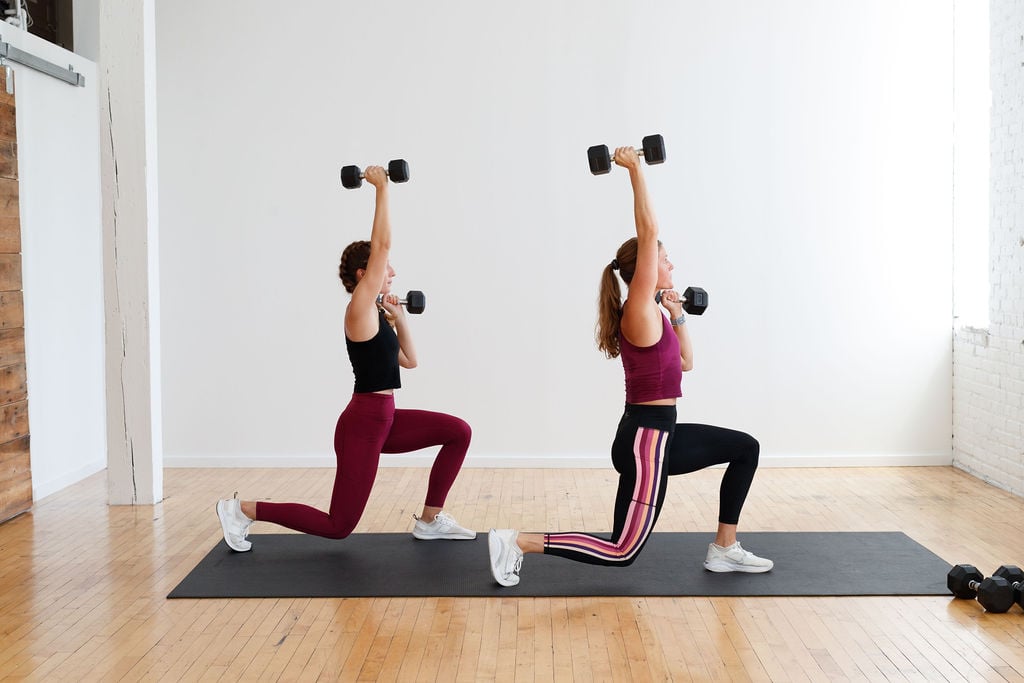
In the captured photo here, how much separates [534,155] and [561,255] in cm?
59

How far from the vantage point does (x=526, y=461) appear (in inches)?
230

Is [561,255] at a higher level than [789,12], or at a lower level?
lower

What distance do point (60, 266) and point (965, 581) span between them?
4431 millimetres

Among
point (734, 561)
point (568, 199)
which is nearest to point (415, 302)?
point (734, 561)

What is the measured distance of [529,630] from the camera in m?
3.07

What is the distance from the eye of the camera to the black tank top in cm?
374

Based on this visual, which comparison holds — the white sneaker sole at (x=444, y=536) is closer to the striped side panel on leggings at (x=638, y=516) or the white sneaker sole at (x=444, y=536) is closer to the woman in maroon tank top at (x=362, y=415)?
the woman in maroon tank top at (x=362, y=415)

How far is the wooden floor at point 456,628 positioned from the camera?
9.06 ft

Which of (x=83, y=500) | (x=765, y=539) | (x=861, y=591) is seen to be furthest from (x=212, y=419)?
(x=861, y=591)

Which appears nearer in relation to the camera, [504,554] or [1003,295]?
[504,554]

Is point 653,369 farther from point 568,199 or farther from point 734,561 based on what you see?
point 568,199

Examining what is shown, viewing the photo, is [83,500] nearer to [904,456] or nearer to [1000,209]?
[904,456]

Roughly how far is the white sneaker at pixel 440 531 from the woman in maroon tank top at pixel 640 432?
0.69 m

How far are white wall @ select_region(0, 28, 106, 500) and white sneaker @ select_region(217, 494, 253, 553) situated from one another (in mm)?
1573
